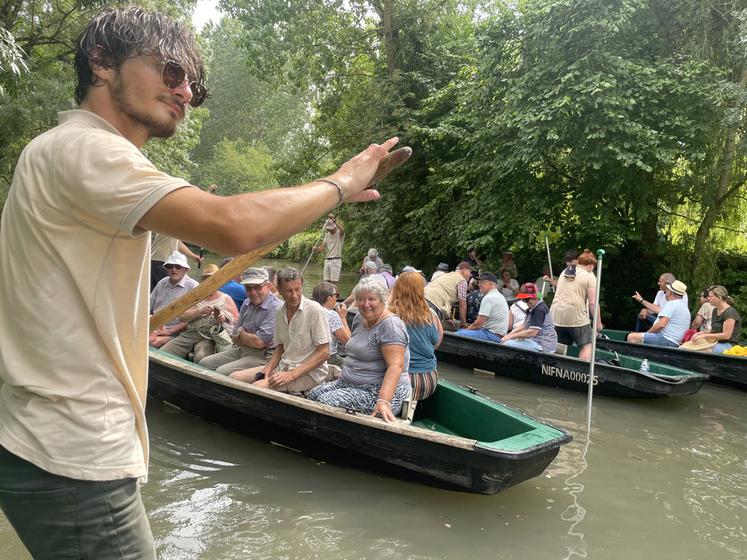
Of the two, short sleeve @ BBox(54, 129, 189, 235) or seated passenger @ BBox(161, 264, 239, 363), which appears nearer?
short sleeve @ BBox(54, 129, 189, 235)

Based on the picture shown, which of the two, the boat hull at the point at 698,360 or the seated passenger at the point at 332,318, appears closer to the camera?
the seated passenger at the point at 332,318

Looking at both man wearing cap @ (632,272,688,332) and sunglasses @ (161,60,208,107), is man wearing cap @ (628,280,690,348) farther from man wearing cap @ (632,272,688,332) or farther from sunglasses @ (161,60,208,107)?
sunglasses @ (161,60,208,107)

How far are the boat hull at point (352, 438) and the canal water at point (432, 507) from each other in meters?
0.14

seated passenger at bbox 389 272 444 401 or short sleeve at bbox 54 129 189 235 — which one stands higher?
short sleeve at bbox 54 129 189 235

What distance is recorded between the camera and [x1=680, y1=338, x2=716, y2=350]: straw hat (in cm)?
884

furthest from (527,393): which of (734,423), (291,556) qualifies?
(291,556)

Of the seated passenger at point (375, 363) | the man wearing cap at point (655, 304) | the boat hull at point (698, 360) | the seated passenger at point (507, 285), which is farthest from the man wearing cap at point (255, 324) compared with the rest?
the seated passenger at point (507, 285)

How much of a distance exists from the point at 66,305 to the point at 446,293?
934 cm

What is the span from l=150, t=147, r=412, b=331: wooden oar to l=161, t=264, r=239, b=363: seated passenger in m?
3.72

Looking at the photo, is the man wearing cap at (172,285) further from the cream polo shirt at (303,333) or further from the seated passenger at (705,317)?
the seated passenger at (705,317)

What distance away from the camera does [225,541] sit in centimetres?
399

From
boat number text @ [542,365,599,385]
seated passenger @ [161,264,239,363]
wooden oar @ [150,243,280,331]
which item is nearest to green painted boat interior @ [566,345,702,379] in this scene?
boat number text @ [542,365,599,385]

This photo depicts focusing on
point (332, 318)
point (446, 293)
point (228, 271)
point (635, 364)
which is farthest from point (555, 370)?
point (228, 271)

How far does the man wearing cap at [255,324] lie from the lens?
6191 millimetres
